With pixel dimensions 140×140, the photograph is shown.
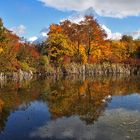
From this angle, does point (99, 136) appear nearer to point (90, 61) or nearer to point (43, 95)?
point (43, 95)

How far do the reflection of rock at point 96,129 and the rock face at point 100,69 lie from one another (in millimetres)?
42788

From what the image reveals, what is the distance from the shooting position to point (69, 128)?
1758 cm

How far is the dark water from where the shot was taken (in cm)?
1638

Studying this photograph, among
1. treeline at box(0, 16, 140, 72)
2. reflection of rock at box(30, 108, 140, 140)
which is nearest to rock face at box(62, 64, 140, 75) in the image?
treeline at box(0, 16, 140, 72)

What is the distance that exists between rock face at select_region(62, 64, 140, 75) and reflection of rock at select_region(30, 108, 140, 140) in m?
42.8

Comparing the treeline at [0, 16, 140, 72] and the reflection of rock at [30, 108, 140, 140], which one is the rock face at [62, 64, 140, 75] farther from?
the reflection of rock at [30, 108, 140, 140]

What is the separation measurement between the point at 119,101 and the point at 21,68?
29.6m

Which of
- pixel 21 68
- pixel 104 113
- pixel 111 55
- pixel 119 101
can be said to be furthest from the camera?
pixel 111 55

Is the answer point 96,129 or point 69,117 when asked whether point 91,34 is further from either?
point 96,129

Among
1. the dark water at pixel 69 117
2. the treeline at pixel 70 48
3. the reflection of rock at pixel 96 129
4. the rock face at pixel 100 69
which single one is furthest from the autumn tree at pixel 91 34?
the reflection of rock at pixel 96 129

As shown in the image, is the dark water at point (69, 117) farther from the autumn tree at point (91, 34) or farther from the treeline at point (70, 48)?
the autumn tree at point (91, 34)

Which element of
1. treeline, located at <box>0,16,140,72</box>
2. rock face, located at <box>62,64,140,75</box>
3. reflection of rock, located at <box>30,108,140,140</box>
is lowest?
reflection of rock, located at <box>30,108,140,140</box>

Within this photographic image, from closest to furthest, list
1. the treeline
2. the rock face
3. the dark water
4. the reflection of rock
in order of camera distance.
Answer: the reflection of rock → the dark water → the treeline → the rock face

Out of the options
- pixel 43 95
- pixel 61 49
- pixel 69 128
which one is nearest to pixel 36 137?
pixel 69 128
